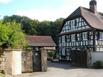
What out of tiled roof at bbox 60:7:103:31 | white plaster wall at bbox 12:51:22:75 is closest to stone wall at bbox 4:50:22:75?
white plaster wall at bbox 12:51:22:75

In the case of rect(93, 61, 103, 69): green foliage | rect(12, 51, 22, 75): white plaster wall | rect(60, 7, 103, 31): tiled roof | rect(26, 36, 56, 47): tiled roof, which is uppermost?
rect(60, 7, 103, 31): tiled roof

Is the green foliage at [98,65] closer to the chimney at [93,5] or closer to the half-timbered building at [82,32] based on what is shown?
the half-timbered building at [82,32]

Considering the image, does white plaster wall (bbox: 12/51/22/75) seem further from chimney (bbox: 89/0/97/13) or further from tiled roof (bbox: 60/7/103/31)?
chimney (bbox: 89/0/97/13)

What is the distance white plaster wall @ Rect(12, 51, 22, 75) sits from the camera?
74.0ft

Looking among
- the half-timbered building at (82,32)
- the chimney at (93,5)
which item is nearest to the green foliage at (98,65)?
the half-timbered building at (82,32)

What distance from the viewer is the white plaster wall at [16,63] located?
2256 cm

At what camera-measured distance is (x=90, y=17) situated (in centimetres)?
4512

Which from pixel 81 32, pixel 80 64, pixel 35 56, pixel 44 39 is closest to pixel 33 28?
pixel 44 39

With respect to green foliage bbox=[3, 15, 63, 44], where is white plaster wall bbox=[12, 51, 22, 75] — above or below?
below

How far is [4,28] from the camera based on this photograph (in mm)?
25375

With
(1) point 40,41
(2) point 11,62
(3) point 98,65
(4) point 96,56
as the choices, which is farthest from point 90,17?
(2) point 11,62

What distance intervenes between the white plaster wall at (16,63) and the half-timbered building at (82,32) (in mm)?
16090

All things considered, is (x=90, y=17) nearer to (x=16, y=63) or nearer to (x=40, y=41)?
(x=40, y=41)

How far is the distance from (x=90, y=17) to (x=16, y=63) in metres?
24.8
